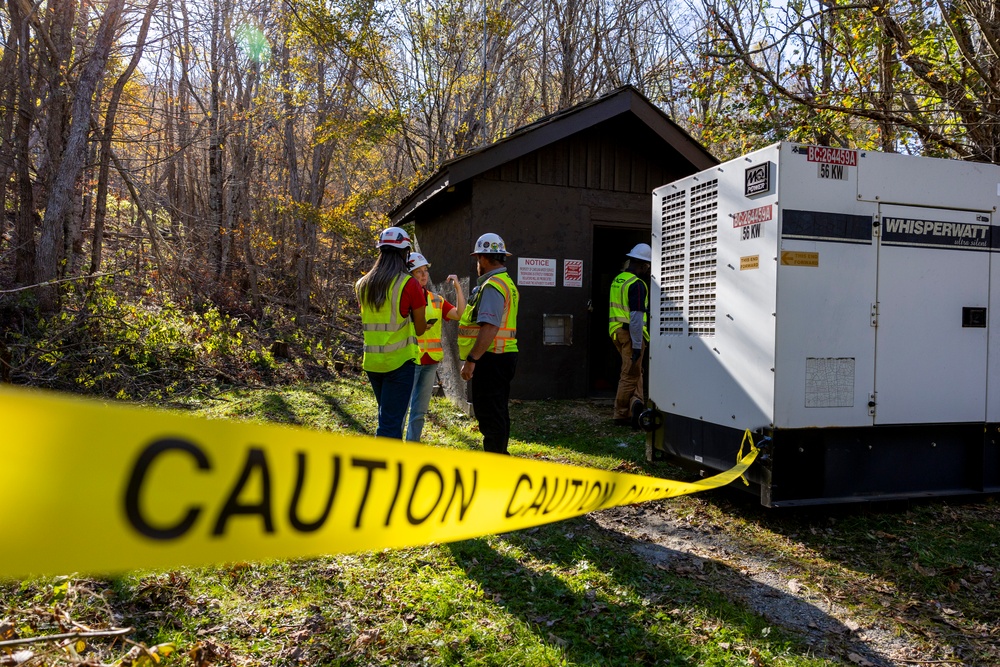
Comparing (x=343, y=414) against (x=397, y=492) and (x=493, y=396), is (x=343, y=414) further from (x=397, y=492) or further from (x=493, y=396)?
(x=397, y=492)

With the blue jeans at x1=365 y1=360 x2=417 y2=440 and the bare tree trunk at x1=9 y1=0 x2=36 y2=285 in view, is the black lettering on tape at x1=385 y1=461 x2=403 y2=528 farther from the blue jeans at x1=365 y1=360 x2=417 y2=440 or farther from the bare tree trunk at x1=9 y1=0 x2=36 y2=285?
the bare tree trunk at x1=9 y1=0 x2=36 y2=285

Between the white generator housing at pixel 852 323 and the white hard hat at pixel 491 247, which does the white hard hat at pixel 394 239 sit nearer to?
the white hard hat at pixel 491 247

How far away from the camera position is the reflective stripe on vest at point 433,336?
5664 millimetres

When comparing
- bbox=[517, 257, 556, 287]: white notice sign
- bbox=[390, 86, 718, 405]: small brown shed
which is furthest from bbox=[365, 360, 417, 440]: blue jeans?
bbox=[517, 257, 556, 287]: white notice sign

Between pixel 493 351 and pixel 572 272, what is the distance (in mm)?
4857

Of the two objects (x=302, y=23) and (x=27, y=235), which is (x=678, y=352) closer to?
(x=27, y=235)

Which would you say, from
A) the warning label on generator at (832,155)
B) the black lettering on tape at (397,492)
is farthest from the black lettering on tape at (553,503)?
the warning label on generator at (832,155)

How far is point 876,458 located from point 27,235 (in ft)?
41.4

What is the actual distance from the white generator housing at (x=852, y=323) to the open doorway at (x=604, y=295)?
20.7 ft

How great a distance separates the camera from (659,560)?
4387mm

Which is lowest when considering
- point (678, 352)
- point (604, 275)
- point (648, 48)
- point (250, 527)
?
point (250, 527)

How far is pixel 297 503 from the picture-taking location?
1464 mm

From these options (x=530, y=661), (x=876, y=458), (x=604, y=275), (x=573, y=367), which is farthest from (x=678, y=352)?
(x=604, y=275)

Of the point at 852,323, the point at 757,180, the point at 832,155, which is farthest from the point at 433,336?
the point at 832,155
